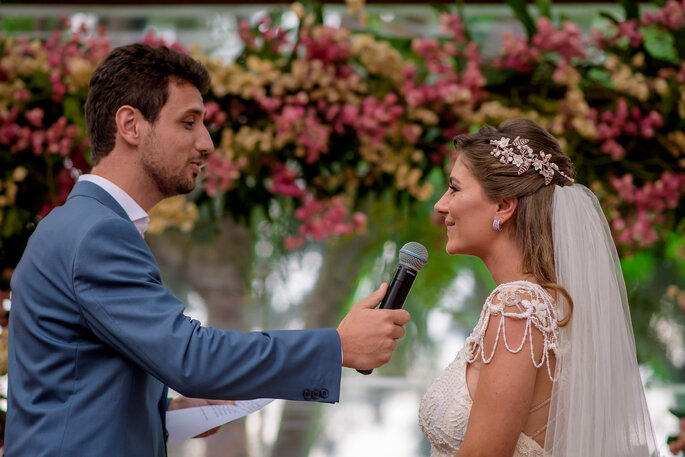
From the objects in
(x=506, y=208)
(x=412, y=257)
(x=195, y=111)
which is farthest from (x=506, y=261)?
(x=195, y=111)

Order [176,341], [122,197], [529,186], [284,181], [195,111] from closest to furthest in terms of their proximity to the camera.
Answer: [176,341]
[122,197]
[195,111]
[529,186]
[284,181]

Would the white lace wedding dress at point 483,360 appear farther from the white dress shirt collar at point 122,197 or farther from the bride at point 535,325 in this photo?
the white dress shirt collar at point 122,197

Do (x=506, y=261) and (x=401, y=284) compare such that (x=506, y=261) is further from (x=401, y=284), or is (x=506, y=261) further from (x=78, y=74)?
(x=78, y=74)

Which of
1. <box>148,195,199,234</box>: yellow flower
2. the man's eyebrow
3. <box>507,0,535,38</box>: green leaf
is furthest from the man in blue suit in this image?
<box>507,0,535,38</box>: green leaf

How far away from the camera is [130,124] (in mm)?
1792

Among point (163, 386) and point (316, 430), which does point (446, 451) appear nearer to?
point (163, 386)

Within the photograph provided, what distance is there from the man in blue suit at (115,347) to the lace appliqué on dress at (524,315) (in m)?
0.30

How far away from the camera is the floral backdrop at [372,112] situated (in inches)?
112

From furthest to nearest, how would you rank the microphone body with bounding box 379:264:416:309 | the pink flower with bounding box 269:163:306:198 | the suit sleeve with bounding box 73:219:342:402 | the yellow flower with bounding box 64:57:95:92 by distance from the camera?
the pink flower with bounding box 269:163:306:198, the yellow flower with bounding box 64:57:95:92, the microphone body with bounding box 379:264:416:309, the suit sleeve with bounding box 73:219:342:402

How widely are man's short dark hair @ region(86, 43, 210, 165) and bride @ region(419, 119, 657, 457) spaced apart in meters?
0.83

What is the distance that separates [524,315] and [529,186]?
15.4 inches

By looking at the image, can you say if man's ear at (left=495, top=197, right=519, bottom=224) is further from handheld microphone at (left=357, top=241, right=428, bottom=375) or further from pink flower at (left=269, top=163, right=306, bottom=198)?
pink flower at (left=269, top=163, right=306, bottom=198)

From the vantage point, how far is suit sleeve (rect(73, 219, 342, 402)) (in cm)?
151

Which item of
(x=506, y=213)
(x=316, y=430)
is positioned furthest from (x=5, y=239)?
(x=506, y=213)
